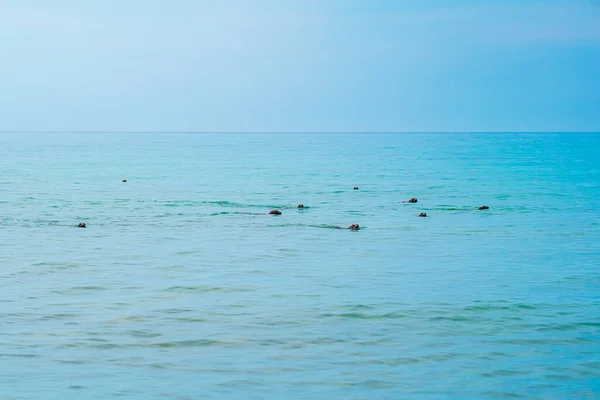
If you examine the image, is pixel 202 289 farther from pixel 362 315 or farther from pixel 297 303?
pixel 362 315

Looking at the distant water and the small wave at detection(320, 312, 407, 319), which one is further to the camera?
the small wave at detection(320, 312, 407, 319)

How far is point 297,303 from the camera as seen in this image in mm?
17484

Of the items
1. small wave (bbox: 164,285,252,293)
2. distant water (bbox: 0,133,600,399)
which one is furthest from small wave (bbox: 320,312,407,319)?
small wave (bbox: 164,285,252,293)

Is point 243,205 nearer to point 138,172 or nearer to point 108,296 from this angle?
point 108,296

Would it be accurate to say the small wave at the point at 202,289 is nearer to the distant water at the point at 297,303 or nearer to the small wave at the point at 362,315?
the distant water at the point at 297,303

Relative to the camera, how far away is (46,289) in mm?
18625

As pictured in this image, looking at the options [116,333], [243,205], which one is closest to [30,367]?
[116,333]

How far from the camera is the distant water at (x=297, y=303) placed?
41.5ft

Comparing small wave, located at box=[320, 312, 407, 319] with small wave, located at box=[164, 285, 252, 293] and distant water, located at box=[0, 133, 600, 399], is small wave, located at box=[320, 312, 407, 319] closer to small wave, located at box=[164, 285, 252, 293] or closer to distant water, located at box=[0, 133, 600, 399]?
distant water, located at box=[0, 133, 600, 399]

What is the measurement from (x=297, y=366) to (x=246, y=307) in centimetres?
405

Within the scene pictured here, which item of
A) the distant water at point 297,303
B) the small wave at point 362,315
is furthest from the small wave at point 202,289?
the small wave at point 362,315

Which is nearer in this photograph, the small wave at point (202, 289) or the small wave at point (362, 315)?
the small wave at point (362, 315)

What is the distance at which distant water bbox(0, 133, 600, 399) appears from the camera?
12.6 metres

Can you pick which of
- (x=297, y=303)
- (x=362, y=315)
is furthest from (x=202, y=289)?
(x=362, y=315)
